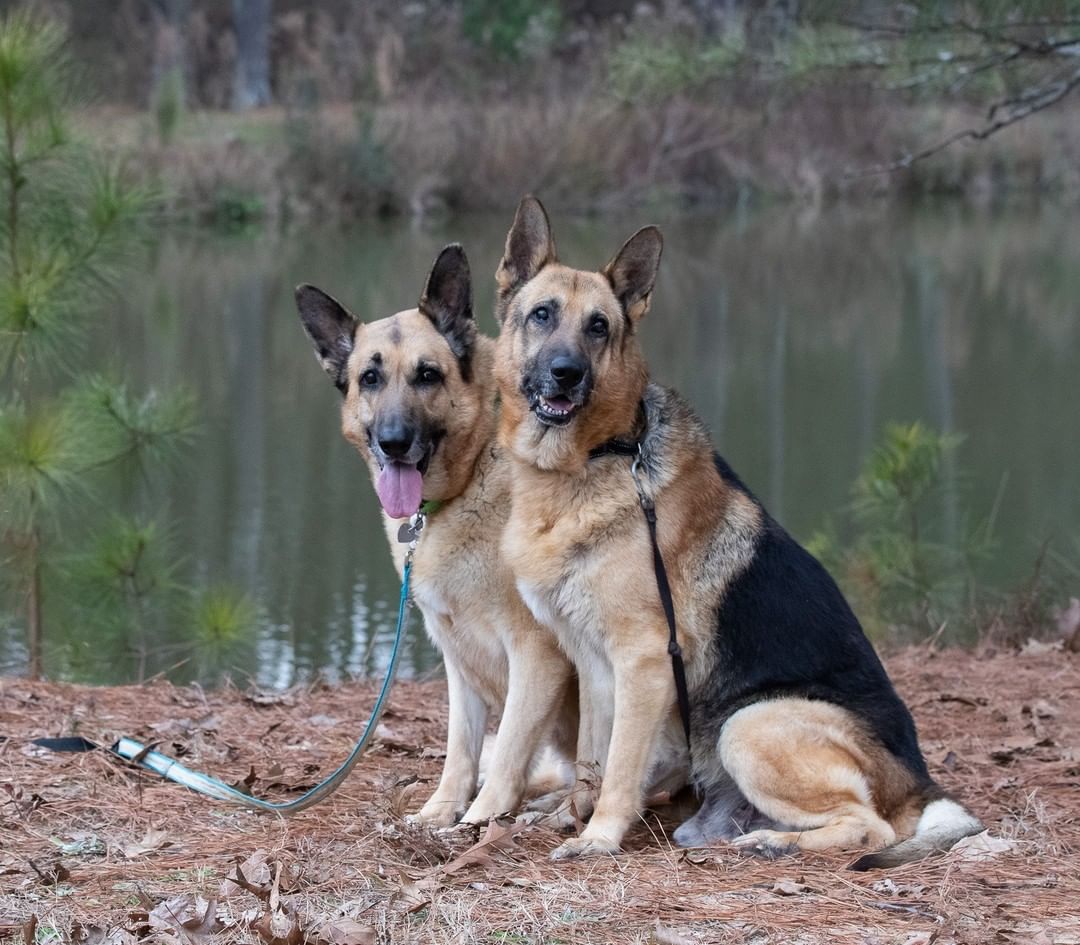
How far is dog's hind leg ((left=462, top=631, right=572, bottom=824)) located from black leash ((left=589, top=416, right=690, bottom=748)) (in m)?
0.46

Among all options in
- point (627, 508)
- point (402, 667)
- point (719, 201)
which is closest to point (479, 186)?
point (719, 201)

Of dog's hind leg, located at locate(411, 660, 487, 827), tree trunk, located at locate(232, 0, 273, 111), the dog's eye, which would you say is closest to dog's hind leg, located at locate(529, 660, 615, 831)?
dog's hind leg, located at locate(411, 660, 487, 827)

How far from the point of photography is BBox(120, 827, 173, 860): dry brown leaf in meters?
4.61

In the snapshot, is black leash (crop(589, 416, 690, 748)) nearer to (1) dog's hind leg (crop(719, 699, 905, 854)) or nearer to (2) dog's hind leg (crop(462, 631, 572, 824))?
(1) dog's hind leg (crop(719, 699, 905, 854))

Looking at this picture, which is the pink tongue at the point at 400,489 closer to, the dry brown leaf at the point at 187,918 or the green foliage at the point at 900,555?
the dry brown leaf at the point at 187,918

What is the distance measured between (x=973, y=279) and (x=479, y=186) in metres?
11.8

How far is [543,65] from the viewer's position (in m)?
37.3

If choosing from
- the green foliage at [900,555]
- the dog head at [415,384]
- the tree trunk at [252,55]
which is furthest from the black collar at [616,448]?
the tree trunk at [252,55]

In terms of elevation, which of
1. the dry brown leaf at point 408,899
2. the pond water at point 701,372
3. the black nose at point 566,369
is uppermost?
the black nose at point 566,369

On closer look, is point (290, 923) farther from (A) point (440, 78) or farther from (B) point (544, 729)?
(A) point (440, 78)

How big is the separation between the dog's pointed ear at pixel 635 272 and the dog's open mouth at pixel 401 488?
0.92 m

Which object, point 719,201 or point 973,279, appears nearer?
point 973,279

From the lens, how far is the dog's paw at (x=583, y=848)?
468 centimetres

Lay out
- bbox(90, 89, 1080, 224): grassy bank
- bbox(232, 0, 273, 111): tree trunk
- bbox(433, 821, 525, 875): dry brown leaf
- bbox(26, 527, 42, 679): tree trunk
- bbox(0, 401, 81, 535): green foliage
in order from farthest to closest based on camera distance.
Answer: bbox(232, 0, 273, 111): tree trunk → bbox(90, 89, 1080, 224): grassy bank → bbox(26, 527, 42, 679): tree trunk → bbox(0, 401, 81, 535): green foliage → bbox(433, 821, 525, 875): dry brown leaf
